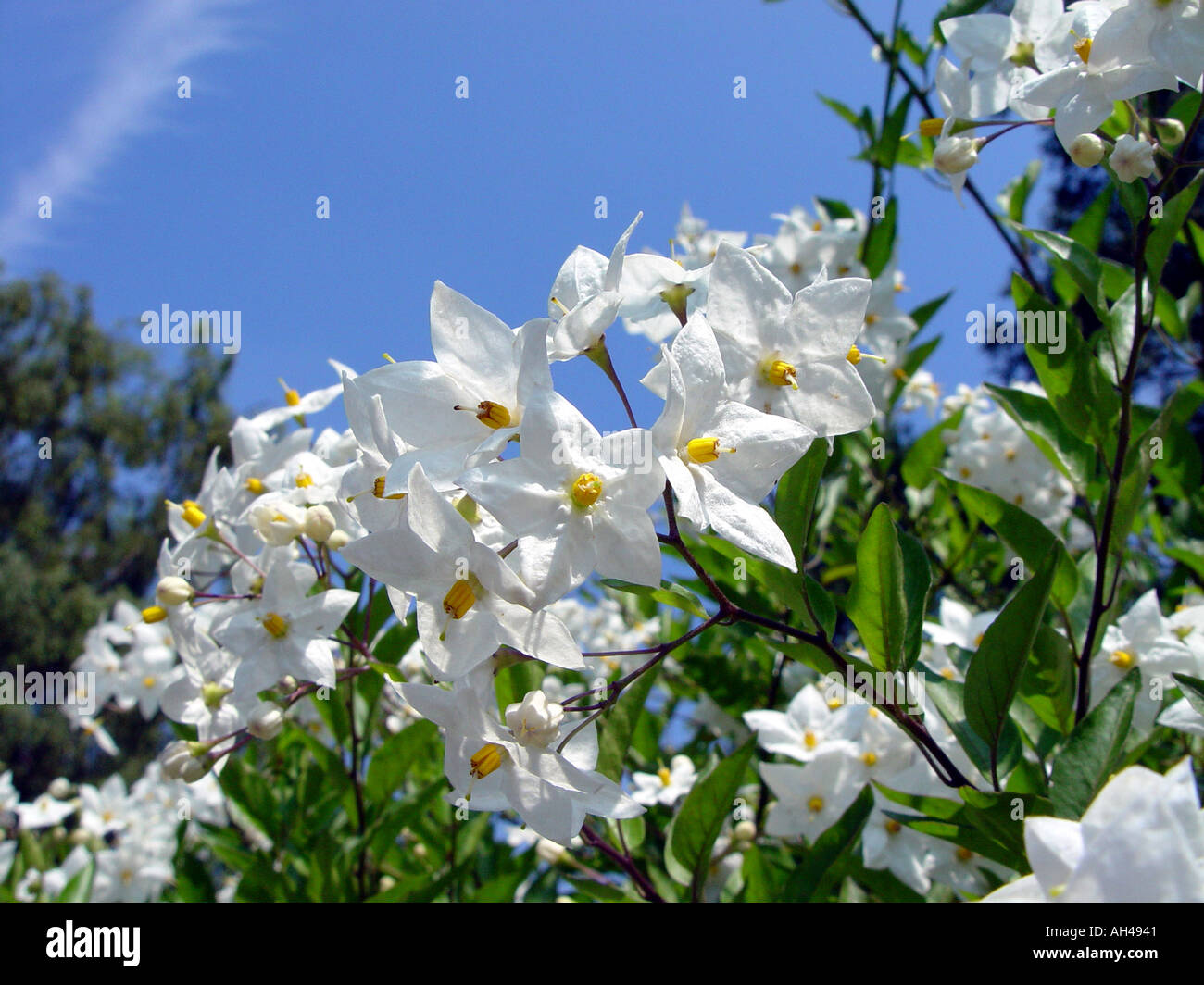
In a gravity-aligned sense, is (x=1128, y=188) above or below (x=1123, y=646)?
above

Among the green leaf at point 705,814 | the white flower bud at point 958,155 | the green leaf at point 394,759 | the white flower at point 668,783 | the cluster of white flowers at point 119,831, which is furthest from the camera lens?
the cluster of white flowers at point 119,831

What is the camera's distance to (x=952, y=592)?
2609 mm

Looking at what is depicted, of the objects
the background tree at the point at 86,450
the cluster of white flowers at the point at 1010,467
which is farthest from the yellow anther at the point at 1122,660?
the background tree at the point at 86,450

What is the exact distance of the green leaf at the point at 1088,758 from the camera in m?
0.92

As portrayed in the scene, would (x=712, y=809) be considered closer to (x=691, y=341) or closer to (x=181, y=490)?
(x=691, y=341)

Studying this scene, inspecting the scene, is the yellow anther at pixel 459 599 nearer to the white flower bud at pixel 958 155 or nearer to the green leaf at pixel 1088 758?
the green leaf at pixel 1088 758

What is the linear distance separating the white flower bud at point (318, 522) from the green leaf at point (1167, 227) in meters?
1.21

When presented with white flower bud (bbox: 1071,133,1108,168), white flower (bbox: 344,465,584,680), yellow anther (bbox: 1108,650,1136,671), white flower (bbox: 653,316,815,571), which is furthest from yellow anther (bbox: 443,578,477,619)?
yellow anther (bbox: 1108,650,1136,671)

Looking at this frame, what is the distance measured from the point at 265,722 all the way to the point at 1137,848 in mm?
1067

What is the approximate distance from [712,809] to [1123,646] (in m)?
0.75

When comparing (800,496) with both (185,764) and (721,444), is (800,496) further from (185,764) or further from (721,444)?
(185,764)

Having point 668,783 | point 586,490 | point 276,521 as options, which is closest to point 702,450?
point 586,490

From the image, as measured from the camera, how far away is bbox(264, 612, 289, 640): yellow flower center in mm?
1203
